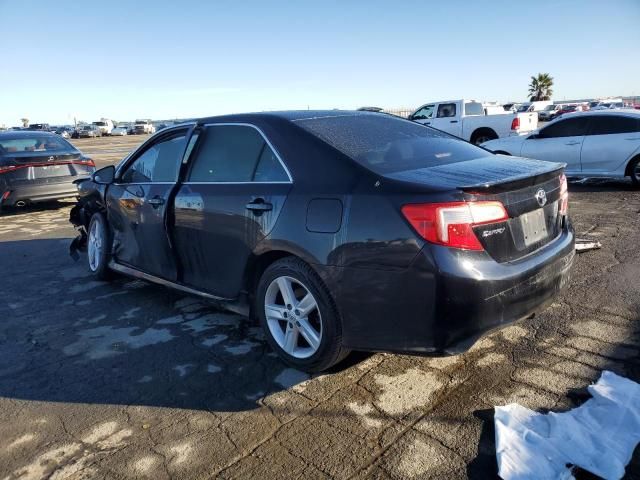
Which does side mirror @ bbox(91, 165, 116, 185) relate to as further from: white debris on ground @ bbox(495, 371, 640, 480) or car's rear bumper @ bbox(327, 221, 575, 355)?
white debris on ground @ bbox(495, 371, 640, 480)

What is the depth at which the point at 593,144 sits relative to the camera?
32.4ft

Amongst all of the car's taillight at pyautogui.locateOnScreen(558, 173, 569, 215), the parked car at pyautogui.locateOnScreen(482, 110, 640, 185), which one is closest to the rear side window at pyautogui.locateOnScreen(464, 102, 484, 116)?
the parked car at pyautogui.locateOnScreen(482, 110, 640, 185)

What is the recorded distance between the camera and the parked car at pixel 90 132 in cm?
5869

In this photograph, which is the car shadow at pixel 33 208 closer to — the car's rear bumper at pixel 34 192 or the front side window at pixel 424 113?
the car's rear bumper at pixel 34 192

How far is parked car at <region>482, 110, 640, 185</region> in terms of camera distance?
9.57m

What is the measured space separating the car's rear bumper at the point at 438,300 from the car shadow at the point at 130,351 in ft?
2.14

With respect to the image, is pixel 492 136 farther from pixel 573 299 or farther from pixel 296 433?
pixel 296 433

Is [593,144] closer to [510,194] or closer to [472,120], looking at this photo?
[472,120]

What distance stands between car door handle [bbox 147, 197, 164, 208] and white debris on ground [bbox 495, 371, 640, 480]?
290 centimetres

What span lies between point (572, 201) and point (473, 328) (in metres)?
7.16

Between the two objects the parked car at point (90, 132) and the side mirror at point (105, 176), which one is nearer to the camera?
the side mirror at point (105, 176)

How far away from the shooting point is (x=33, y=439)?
9.19 ft

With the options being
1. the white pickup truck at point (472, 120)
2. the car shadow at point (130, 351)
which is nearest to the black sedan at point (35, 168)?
the car shadow at point (130, 351)

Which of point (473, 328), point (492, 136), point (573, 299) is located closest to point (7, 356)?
point (473, 328)
